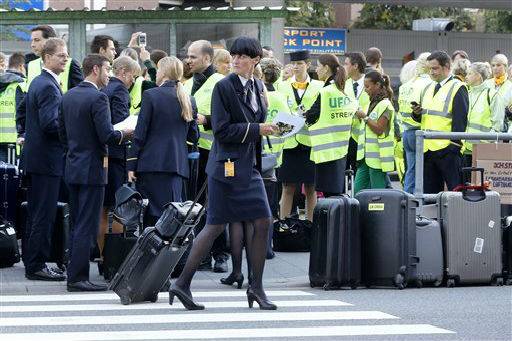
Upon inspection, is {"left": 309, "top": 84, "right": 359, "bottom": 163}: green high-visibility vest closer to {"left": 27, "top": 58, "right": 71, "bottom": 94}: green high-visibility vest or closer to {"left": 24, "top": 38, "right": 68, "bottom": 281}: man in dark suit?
{"left": 27, "top": 58, "right": 71, "bottom": 94}: green high-visibility vest

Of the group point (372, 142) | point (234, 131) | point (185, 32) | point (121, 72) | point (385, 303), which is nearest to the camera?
point (234, 131)

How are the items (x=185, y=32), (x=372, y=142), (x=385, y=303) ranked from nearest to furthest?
1. (x=385, y=303)
2. (x=372, y=142)
3. (x=185, y=32)

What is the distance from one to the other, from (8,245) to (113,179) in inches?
49.4

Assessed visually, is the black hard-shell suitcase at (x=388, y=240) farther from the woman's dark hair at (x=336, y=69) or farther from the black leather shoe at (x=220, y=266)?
the woman's dark hair at (x=336, y=69)

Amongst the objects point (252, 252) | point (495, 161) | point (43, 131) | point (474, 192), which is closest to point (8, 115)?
point (43, 131)

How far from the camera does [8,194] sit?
14.2 meters

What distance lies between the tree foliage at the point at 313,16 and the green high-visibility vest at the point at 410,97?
32082mm

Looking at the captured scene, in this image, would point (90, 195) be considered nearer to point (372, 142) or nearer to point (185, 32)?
point (372, 142)

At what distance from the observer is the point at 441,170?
50.6 ft

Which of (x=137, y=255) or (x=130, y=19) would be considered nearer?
(x=137, y=255)

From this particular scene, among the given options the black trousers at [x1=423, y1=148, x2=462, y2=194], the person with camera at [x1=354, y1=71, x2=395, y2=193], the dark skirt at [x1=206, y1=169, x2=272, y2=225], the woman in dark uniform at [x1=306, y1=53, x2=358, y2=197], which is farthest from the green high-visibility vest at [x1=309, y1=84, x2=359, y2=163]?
the dark skirt at [x1=206, y1=169, x2=272, y2=225]

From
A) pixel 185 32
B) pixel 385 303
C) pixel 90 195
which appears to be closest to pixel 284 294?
pixel 385 303

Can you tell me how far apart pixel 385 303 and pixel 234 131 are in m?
2.06

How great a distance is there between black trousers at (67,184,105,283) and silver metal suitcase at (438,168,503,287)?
320 cm
